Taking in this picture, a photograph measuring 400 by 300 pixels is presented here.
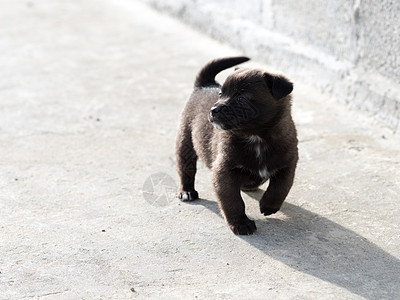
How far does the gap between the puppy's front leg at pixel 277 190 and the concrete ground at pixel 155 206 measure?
0.41 ft

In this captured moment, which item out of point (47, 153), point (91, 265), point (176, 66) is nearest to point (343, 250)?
point (91, 265)

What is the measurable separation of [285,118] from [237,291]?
1.05 meters

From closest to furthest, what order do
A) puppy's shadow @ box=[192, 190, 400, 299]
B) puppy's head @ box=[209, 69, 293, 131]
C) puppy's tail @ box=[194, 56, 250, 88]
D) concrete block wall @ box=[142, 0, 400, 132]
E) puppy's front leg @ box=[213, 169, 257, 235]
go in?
puppy's shadow @ box=[192, 190, 400, 299] → puppy's head @ box=[209, 69, 293, 131] → puppy's front leg @ box=[213, 169, 257, 235] → puppy's tail @ box=[194, 56, 250, 88] → concrete block wall @ box=[142, 0, 400, 132]

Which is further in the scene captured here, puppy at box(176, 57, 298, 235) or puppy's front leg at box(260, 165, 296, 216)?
puppy's front leg at box(260, 165, 296, 216)

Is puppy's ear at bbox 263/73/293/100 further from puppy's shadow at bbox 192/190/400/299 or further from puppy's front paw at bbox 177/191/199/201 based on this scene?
puppy's front paw at bbox 177/191/199/201

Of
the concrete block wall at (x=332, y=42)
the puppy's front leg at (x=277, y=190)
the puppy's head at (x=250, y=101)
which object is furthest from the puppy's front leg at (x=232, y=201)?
the concrete block wall at (x=332, y=42)

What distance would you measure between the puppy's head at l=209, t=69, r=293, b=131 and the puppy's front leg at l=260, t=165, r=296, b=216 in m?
0.31

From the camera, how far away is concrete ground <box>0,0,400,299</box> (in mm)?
3080

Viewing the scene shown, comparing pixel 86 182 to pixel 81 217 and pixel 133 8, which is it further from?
pixel 133 8

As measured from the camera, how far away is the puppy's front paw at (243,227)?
3502 millimetres

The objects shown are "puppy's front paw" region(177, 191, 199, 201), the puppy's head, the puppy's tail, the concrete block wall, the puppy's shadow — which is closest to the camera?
the puppy's shadow

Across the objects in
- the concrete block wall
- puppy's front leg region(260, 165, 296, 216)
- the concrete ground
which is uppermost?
the concrete block wall

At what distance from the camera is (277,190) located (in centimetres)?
358

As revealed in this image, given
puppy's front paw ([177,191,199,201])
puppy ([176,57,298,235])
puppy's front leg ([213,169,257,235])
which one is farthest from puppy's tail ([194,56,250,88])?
puppy's front leg ([213,169,257,235])
